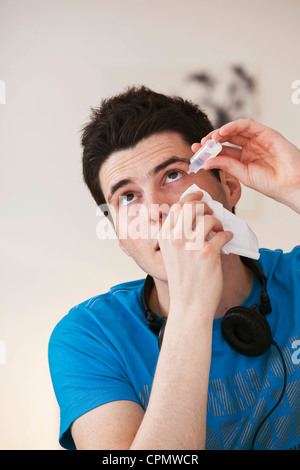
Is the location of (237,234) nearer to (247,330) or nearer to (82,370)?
(247,330)

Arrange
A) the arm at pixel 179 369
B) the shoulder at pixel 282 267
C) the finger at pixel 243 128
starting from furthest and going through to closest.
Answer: the shoulder at pixel 282 267 < the finger at pixel 243 128 < the arm at pixel 179 369

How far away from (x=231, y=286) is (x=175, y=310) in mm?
509

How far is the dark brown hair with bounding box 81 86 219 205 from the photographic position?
60.1 inches

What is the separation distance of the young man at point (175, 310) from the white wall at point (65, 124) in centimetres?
93

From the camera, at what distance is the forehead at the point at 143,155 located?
143cm

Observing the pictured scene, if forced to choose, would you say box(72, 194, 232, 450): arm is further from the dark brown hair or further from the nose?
the dark brown hair

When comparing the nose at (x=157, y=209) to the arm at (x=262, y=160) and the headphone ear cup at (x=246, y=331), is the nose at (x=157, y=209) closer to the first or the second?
the arm at (x=262, y=160)

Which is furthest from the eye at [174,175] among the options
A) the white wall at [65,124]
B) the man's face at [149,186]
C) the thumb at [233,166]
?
the white wall at [65,124]

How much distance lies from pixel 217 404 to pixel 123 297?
49 centimetres

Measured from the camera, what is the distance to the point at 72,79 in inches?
105

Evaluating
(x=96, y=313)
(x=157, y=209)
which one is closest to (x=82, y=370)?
(x=96, y=313)

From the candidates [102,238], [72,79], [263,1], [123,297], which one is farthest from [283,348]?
[263,1]

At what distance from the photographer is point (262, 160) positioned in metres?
1.41
